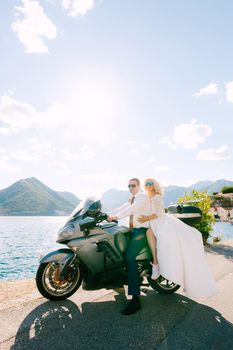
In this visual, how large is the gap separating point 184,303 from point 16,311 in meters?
2.64

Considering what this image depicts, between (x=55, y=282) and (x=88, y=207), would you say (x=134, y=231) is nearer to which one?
(x=88, y=207)

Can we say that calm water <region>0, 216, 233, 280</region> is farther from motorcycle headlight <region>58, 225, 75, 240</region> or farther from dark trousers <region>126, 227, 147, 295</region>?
dark trousers <region>126, 227, 147, 295</region>

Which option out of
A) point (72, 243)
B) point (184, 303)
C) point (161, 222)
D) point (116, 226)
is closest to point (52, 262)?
point (72, 243)

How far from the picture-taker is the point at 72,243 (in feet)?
13.6

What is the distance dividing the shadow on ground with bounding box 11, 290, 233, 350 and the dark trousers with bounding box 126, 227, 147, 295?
1.19 feet

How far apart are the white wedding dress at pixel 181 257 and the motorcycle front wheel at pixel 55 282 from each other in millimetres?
1399

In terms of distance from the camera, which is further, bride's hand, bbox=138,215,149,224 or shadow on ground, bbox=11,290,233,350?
bride's hand, bbox=138,215,149,224

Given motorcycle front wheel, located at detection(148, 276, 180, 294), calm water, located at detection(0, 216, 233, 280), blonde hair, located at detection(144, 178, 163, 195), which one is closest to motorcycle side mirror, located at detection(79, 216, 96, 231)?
calm water, located at detection(0, 216, 233, 280)

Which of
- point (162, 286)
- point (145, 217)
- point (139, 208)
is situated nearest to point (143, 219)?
point (145, 217)

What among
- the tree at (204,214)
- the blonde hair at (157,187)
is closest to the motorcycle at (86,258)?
the blonde hair at (157,187)

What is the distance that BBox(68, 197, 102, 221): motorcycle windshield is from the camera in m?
4.28

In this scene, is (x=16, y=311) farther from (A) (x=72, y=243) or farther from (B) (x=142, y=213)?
(B) (x=142, y=213)

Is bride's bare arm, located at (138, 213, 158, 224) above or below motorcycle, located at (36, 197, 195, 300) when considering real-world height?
above

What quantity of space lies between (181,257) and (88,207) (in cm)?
169
